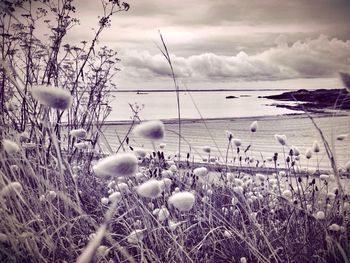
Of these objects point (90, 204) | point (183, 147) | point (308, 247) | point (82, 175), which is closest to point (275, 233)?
point (308, 247)

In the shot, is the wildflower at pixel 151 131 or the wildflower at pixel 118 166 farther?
the wildflower at pixel 151 131

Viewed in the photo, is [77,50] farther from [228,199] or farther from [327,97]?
[327,97]

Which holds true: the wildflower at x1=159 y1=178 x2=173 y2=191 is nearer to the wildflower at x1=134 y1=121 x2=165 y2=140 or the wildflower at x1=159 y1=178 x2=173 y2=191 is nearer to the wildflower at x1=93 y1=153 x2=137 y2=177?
the wildflower at x1=134 y1=121 x2=165 y2=140

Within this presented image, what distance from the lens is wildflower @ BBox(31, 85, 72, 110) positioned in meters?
1.14

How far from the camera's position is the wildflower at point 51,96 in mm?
1142

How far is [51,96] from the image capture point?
3.81 ft

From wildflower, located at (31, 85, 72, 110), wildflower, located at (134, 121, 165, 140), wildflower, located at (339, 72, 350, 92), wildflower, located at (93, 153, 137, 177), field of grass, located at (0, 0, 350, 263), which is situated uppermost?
wildflower, located at (339, 72, 350, 92)

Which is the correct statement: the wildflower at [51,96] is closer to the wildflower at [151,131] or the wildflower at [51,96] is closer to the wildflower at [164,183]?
the wildflower at [151,131]

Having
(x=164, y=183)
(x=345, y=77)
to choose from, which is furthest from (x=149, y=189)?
(x=345, y=77)

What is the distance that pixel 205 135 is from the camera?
7.83m

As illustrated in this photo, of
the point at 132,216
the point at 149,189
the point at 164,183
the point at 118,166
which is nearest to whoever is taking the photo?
the point at 118,166

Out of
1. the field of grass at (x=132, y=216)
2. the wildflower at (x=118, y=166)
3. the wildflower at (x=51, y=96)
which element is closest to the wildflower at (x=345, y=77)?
the field of grass at (x=132, y=216)

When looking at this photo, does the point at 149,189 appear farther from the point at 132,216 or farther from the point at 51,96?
the point at 132,216

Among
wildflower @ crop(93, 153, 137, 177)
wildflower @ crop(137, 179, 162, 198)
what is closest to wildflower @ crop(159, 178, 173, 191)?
wildflower @ crop(137, 179, 162, 198)
